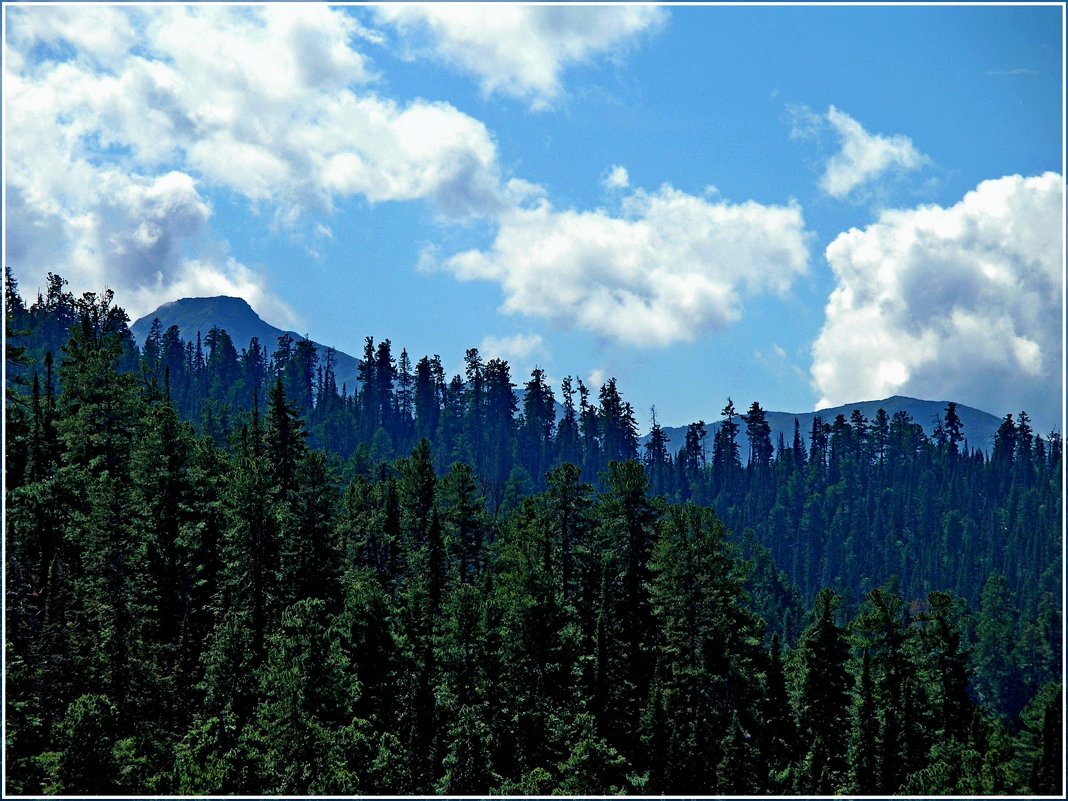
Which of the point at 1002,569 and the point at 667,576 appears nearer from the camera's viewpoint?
the point at 667,576

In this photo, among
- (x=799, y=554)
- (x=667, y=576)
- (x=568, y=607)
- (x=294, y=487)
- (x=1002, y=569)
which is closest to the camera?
(x=667, y=576)

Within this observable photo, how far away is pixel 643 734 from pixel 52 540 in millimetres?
32453

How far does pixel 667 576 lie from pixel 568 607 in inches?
278

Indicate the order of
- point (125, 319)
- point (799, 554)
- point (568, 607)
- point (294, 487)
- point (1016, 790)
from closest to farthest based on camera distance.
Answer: point (1016, 790) → point (568, 607) → point (294, 487) → point (125, 319) → point (799, 554)

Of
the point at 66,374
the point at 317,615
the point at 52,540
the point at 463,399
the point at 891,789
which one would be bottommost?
the point at 891,789

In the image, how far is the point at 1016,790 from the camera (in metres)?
42.6

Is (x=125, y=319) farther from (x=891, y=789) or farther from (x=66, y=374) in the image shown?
(x=891, y=789)


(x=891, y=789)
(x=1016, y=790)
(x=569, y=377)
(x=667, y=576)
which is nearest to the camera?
(x=1016, y=790)

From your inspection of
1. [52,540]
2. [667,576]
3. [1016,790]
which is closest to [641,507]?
[667,576]

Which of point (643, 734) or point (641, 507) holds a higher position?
point (641, 507)

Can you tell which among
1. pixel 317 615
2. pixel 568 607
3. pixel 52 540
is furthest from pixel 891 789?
pixel 52 540

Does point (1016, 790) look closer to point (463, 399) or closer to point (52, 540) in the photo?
point (52, 540)

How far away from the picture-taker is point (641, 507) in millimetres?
61219

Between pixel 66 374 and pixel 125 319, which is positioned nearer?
pixel 66 374
